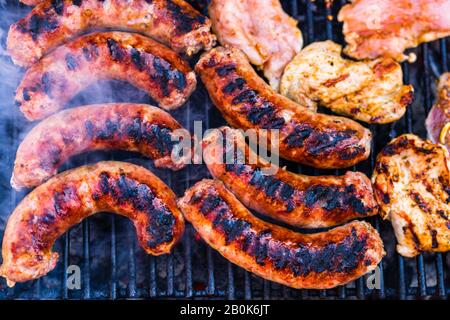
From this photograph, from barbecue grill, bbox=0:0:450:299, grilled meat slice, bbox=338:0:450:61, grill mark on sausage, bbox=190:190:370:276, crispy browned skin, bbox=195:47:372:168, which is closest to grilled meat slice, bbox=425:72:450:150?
barbecue grill, bbox=0:0:450:299

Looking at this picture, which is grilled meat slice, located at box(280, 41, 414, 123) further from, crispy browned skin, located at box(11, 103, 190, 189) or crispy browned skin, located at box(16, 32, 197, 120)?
crispy browned skin, located at box(11, 103, 190, 189)

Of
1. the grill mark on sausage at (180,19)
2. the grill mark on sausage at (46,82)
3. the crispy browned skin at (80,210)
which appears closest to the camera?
the crispy browned skin at (80,210)

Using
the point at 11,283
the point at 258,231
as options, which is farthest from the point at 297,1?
the point at 11,283

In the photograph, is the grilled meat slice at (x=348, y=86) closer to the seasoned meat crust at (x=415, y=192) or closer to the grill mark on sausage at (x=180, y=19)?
the seasoned meat crust at (x=415, y=192)

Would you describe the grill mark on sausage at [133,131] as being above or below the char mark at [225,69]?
below

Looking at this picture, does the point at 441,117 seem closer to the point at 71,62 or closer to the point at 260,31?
the point at 260,31

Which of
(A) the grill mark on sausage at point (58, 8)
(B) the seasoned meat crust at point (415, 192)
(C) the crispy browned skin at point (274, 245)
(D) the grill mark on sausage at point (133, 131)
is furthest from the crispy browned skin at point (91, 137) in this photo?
(B) the seasoned meat crust at point (415, 192)
